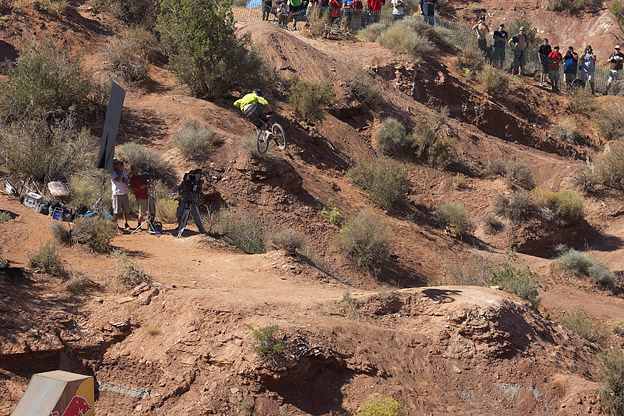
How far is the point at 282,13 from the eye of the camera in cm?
2783

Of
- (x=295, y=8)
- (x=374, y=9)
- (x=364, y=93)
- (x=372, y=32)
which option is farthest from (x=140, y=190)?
(x=374, y=9)

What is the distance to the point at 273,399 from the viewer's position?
7.55 m

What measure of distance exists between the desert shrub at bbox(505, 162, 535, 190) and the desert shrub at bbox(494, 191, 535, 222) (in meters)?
1.54

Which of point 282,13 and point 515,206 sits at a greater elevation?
point 282,13

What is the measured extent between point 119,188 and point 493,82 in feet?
61.3

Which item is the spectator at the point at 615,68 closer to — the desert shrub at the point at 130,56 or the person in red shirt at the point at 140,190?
the desert shrub at the point at 130,56

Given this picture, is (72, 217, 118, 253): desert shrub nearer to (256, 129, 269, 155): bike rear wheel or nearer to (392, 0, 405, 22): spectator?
(256, 129, 269, 155): bike rear wheel

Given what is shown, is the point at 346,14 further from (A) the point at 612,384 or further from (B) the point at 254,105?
(A) the point at 612,384

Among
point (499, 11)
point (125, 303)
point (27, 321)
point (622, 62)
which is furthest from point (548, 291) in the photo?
point (499, 11)

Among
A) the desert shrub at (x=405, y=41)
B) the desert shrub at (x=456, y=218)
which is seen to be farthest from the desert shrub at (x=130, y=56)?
the desert shrub at (x=456, y=218)

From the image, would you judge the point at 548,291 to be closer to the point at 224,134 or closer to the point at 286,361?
the point at 224,134

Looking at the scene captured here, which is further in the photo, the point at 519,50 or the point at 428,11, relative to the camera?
the point at 428,11

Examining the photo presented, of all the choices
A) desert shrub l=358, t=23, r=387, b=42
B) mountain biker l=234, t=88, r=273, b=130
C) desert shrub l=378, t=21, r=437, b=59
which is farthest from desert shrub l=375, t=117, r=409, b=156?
mountain biker l=234, t=88, r=273, b=130

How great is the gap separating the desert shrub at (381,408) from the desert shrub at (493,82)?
69.3ft
